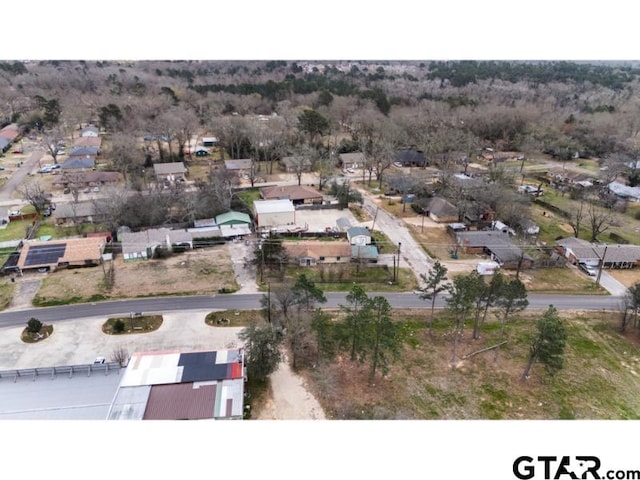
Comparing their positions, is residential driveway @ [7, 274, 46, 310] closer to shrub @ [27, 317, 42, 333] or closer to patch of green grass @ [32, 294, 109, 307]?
patch of green grass @ [32, 294, 109, 307]

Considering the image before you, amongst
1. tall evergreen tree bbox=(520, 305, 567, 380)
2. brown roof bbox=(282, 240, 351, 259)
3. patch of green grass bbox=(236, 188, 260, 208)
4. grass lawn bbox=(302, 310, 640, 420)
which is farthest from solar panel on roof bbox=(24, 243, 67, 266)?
tall evergreen tree bbox=(520, 305, 567, 380)

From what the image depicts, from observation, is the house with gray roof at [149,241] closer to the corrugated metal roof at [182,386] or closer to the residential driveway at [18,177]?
the corrugated metal roof at [182,386]

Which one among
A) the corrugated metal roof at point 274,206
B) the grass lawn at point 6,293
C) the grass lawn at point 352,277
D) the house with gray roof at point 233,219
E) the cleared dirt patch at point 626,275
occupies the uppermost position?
the corrugated metal roof at point 274,206

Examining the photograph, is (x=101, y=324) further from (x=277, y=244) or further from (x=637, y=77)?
(x=637, y=77)

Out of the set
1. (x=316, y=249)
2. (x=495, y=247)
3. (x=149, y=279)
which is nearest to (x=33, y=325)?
(x=149, y=279)

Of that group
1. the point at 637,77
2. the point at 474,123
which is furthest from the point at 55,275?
the point at 637,77

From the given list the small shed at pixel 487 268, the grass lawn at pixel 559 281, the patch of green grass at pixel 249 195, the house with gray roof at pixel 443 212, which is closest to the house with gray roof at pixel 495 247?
the grass lawn at pixel 559 281
